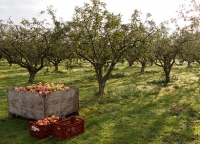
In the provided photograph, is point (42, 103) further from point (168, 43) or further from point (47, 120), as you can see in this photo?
point (168, 43)

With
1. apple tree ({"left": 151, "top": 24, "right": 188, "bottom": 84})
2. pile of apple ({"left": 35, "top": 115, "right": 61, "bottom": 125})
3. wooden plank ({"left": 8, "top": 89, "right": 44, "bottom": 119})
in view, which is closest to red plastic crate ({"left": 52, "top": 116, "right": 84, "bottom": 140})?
pile of apple ({"left": 35, "top": 115, "right": 61, "bottom": 125})

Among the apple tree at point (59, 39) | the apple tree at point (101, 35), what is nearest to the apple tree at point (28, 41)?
the apple tree at point (59, 39)

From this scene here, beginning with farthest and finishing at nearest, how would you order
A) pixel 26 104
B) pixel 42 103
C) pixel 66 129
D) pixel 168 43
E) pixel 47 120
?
pixel 168 43 < pixel 26 104 < pixel 42 103 < pixel 47 120 < pixel 66 129

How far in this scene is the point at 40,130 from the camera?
10.1 meters

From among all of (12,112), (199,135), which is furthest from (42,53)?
(199,135)

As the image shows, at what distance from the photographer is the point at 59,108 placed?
1255 centimetres

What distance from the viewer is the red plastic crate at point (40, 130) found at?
10133 millimetres

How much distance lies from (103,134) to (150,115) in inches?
153

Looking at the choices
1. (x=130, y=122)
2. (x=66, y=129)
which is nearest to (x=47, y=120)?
(x=66, y=129)

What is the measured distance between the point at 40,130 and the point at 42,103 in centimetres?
185

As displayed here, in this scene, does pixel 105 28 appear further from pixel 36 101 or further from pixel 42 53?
pixel 42 53

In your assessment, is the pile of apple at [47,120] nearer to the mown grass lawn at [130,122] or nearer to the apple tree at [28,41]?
the mown grass lawn at [130,122]

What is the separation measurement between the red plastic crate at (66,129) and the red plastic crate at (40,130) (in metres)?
0.30

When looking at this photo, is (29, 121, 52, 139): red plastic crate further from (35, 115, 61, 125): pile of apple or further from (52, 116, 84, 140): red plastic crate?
(52, 116, 84, 140): red plastic crate
